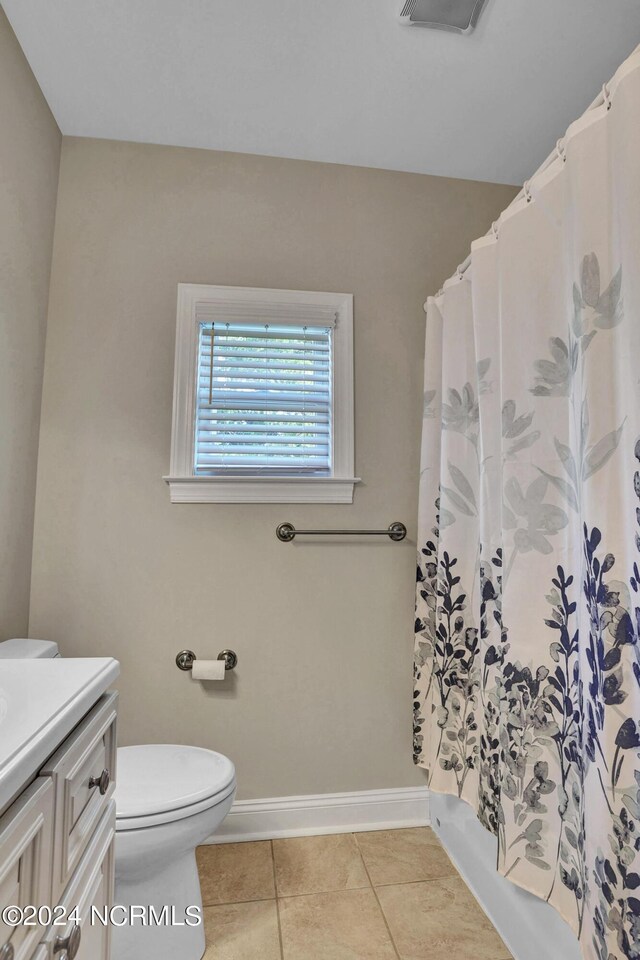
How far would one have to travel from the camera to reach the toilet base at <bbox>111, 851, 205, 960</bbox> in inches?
50.1

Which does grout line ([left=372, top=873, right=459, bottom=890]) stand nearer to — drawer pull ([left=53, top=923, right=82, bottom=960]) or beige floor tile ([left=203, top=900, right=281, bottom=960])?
beige floor tile ([left=203, top=900, right=281, bottom=960])

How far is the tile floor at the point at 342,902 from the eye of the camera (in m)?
1.38

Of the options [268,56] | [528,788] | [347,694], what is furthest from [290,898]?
[268,56]

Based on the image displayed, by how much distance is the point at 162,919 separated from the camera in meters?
1.32

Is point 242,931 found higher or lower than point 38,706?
lower

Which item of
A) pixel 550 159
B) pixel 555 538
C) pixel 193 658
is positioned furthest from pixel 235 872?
pixel 550 159

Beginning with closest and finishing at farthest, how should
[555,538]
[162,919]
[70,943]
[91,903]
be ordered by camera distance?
[70,943]
[91,903]
[555,538]
[162,919]

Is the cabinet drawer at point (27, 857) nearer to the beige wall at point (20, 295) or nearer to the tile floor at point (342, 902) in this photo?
the tile floor at point (342, 902)

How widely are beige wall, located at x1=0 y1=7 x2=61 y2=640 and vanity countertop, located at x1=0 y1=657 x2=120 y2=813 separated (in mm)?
865

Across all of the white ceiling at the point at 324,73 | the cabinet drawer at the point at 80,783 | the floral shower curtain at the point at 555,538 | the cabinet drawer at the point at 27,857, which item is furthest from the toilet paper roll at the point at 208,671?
the white ceiling at the point at 324,73

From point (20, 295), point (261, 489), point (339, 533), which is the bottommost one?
point (339, 533)

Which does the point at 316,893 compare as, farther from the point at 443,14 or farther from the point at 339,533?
the point at 443,14

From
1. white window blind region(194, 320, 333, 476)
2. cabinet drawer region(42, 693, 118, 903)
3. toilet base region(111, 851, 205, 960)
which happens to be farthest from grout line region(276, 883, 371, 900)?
white window blind region(194, 320, 333, 476)

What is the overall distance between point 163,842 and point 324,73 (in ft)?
7.30
